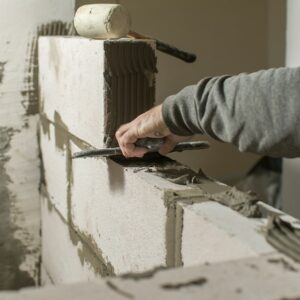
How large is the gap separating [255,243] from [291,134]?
0.22 m

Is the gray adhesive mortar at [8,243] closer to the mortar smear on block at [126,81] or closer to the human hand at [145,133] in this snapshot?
the mortar smear on block at [126,81]

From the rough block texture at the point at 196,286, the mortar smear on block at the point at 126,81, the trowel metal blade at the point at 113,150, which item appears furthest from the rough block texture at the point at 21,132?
the rough block texture at the point at 196,286

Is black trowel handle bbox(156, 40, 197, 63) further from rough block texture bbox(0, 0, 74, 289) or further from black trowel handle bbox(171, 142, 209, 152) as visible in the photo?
rough block texture bbox(0, 0, 74, 289)

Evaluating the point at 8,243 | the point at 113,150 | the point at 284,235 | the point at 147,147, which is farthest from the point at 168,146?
the point at 8,243

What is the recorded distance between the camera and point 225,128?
115 centimetres

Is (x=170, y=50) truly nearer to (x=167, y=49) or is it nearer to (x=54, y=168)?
(x=167, y=49)

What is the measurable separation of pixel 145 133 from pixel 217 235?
44cm

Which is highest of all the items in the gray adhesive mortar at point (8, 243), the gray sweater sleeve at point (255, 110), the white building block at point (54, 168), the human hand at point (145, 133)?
the gray sweater sleeve at point (255, 110)

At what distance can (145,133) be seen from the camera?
4.69 feet

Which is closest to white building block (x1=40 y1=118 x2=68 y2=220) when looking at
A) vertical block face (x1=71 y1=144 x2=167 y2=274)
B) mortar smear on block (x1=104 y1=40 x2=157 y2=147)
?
vertical block face (x1=71 y1=144 x2=167 y2=274)

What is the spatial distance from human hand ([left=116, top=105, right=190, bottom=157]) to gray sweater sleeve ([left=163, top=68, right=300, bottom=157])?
17cm

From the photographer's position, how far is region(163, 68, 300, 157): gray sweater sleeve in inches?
40.9

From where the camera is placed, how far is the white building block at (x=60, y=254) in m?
1.95

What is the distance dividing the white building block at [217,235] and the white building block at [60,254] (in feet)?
2.29
